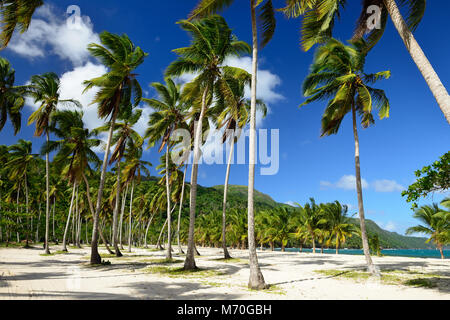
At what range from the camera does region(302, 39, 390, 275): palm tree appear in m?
12.2

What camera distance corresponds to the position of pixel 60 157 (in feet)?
62.5

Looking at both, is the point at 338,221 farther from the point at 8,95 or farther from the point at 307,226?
the point at 8,95

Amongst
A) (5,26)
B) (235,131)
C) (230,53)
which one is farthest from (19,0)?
(235,131)

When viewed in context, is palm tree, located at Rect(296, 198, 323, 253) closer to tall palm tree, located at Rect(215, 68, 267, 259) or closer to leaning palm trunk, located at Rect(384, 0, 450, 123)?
tall palm tree, located at Rect(215, 68, 267, 259)

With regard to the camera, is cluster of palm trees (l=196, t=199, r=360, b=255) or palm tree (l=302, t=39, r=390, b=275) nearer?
palm tree (l=302, t=39, r=390, b=275)

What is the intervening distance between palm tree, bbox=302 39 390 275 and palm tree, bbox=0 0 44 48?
12010mm

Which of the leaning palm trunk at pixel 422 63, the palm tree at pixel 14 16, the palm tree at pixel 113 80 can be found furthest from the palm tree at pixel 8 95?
the leaning palm trunk at pixel 422 63

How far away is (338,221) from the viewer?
30.6 m

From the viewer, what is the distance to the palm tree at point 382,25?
6277 millimetres

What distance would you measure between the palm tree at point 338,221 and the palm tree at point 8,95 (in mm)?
30836

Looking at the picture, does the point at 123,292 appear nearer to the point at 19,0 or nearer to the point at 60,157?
the point at 19,0

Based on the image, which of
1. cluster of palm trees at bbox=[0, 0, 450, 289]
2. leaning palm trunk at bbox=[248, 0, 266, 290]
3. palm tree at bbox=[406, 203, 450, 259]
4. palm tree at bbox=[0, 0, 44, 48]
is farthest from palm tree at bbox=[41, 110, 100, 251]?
palm tree at bbox=[406, 203, 450, 259]

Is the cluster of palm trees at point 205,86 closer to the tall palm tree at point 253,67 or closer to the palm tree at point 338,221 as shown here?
the tall palm tree at point 253,67
